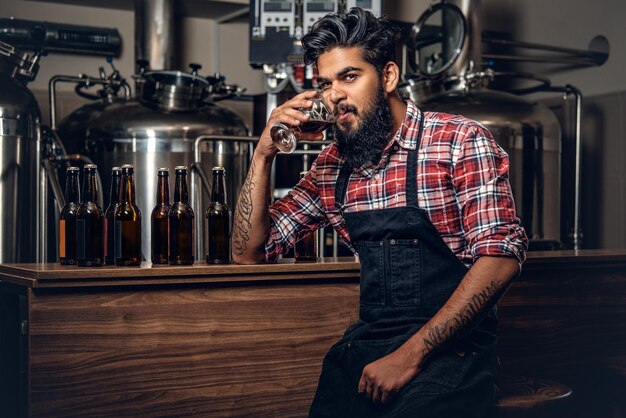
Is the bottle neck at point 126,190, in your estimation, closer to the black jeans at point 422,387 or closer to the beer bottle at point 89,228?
the beer bottle at point 89,228

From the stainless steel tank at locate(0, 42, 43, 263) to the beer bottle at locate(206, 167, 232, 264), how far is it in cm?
176

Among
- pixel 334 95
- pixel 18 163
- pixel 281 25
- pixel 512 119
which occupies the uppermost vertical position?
pixel 281 25

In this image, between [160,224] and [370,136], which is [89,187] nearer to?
[160,224]

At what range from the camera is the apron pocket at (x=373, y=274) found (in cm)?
196

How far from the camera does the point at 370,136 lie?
2035mm

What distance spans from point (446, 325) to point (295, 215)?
0.64m

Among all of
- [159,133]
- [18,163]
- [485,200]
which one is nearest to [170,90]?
[159,133]

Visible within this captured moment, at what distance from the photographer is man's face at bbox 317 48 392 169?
2033 millimetres

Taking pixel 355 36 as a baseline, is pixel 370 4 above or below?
above

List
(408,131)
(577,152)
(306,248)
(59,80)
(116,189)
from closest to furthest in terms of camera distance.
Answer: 1. (408,131)
2. (116,189)
3. (306,248)
4. (59,80)
5. (577,152)

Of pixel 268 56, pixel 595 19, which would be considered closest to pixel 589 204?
pixel 595 19

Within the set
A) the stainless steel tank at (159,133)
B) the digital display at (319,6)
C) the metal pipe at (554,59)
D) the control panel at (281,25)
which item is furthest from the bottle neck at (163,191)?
the metal pipe at (554,59)

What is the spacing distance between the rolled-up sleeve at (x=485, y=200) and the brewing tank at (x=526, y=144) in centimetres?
235

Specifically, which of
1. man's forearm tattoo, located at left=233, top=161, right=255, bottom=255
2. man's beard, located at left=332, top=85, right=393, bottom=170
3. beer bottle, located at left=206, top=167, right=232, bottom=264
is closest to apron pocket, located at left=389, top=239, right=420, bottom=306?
man's beard, located at left=332, top=85, right=393, bottom=170
